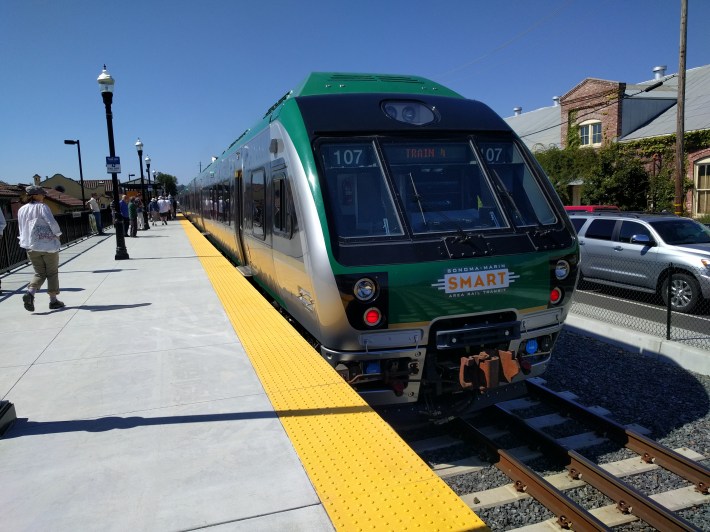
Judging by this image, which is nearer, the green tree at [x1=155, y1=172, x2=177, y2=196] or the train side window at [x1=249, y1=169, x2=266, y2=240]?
the train side window at [x1=249, y1=169, x2=266, y2=240]

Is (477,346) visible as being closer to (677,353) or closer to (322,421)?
(322,421)

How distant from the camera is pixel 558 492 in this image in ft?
13.3

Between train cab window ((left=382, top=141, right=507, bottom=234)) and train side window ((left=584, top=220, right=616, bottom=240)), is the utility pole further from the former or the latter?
train cab window ((left=382, top=141, right=507, bottom=234))

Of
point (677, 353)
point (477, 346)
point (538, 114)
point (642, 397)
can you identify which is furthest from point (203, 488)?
point (538, 114)

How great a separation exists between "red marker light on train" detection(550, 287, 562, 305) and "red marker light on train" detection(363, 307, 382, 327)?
170 centimetres

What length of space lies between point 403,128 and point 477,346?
2108mm

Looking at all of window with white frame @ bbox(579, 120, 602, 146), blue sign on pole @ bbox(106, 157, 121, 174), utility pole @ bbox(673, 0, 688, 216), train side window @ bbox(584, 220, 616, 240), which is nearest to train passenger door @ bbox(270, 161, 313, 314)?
train side window @ bbox(584, 220, 616, 240)

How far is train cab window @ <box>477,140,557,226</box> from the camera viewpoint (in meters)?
5.18

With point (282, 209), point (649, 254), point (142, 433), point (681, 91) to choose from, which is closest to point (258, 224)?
point (282, 209)

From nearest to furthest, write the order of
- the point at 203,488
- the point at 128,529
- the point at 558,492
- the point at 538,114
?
the point at 128,529 → the point at 203,488 → the point at 558,492 → the point at 538,114

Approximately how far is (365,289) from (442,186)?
1429 mm

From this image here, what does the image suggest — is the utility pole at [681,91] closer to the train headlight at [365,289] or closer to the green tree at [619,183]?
the green tree at [619,183]

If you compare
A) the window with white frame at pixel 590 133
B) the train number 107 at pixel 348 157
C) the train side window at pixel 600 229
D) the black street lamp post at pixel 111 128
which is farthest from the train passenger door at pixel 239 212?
the window with white frame at pixel 590 133

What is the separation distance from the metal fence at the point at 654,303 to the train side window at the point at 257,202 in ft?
18.4
